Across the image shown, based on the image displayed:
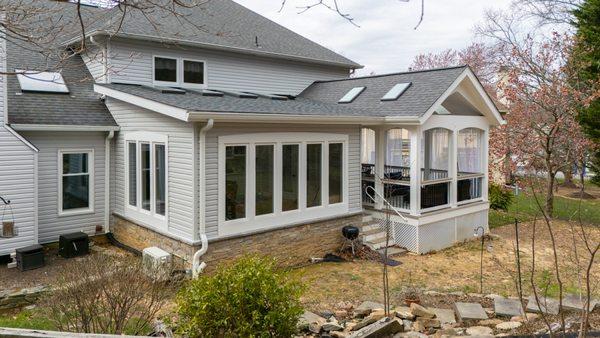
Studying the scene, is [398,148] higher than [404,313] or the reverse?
higher

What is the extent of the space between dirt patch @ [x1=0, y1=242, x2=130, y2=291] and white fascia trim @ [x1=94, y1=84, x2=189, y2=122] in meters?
2.75

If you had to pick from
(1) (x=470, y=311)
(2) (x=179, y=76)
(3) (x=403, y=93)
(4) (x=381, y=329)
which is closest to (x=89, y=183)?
(2) (x=179, y=76)

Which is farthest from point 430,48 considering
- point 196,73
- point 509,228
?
point 196,73

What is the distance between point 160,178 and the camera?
956 cm

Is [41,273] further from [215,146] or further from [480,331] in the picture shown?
[480,331]

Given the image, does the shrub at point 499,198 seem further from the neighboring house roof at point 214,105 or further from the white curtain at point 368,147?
the neighboring house roof at point 214,105

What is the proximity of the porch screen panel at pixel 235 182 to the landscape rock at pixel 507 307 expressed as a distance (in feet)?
16.4

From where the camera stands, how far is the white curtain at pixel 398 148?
1480 centimetres

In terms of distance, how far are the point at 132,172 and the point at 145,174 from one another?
0.67m

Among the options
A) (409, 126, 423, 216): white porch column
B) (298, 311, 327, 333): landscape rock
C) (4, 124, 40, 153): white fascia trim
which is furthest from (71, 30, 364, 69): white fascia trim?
(298, 311, 327, 333): landscape rock

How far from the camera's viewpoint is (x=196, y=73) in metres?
13.2

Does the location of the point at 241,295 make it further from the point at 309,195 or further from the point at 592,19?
the point at 592,19

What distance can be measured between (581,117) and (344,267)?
43.2 ft

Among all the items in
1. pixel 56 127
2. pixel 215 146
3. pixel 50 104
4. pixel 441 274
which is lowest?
pixel 441 274
